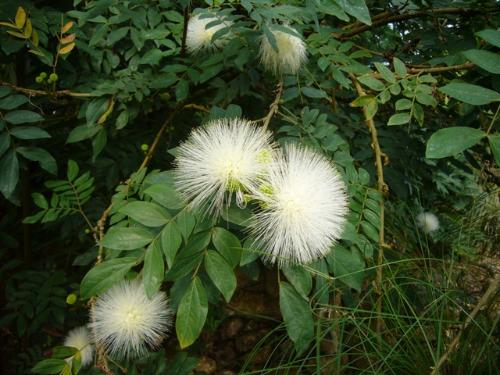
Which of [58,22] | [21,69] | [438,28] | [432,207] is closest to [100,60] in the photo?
[58,22]

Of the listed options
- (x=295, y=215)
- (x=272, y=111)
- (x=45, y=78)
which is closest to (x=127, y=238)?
(x=295, y=215)

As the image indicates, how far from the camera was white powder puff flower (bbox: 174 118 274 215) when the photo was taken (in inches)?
31.6

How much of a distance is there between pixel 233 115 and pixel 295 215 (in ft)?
1.10

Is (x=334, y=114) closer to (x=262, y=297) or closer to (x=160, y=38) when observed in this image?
(x=160, y=38)

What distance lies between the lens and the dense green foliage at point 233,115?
2.64 ft

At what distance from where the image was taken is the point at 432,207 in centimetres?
304

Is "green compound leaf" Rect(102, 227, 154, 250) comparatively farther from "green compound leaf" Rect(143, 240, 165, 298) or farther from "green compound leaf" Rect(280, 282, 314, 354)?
"green compound leaf" Rect(280, 282, 314, 354)

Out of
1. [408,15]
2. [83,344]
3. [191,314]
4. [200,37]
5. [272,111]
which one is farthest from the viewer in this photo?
[408,15]

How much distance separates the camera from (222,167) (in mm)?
816

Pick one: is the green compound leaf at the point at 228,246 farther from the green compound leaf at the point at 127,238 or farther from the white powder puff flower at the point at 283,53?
the white powder puff flower at the point at 283,53

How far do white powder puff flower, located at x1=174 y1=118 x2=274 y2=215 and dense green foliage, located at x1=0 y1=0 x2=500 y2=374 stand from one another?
0.04 metres

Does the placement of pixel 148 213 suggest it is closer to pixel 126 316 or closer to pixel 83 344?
pixel 126 316

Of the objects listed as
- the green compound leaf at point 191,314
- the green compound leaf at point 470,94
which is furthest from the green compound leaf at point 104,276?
the green compound leaf at point 470,94

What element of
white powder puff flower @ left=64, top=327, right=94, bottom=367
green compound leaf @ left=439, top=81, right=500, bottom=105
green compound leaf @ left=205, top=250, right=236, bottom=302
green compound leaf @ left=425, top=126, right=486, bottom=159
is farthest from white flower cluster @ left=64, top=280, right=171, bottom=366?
green compound leaf @ left=439, top=81, right=500, bottom=105
